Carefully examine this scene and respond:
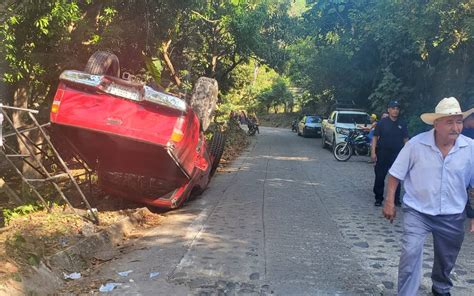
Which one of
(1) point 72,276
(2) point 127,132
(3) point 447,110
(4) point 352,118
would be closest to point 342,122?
(4) point 352,118

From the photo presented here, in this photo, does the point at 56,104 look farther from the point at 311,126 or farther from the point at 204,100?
the point at 311,126

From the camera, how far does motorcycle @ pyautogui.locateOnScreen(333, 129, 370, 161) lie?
640 inches

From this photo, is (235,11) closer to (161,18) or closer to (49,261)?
(161,18)

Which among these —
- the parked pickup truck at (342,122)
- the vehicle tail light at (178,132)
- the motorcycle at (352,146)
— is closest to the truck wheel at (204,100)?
the vehicle tail light at (178,132)

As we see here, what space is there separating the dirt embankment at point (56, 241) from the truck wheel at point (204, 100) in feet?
7.18

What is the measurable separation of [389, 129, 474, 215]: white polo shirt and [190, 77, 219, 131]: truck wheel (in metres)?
5.54

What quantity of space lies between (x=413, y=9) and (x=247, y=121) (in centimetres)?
1894

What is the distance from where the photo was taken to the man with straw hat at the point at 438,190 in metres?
3.81

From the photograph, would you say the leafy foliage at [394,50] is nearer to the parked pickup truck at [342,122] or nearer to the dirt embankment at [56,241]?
the parked pickup truck at [342,122]

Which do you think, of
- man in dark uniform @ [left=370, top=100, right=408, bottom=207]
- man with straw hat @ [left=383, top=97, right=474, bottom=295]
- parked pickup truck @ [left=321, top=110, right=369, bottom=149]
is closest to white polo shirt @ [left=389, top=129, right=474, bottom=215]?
man with straw hat @ [left=383, top=97, right=474, bottom=295]

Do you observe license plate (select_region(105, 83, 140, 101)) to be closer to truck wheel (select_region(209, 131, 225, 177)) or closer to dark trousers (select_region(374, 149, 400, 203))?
dark trousers (select_region(374, 149, 400, 203))

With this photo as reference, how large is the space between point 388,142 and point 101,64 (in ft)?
16.9

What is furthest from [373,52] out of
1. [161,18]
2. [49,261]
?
[49,261]

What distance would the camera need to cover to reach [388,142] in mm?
8406
